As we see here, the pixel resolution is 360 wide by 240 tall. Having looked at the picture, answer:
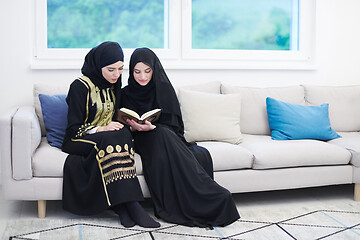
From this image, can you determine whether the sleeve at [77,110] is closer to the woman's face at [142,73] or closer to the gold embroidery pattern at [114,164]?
the gold embroidery pattern at [114,164]

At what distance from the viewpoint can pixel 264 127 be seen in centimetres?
361

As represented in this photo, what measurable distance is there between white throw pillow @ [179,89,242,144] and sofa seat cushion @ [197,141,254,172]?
0.24 metres

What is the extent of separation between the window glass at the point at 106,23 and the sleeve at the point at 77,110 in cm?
103

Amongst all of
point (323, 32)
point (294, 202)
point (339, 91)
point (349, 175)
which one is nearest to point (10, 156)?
point (294, 202)

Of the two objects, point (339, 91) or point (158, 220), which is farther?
point (339, 91)

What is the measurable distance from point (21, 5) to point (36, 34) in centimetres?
24

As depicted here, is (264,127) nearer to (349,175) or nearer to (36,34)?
(349,175)

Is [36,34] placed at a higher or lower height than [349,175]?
higher

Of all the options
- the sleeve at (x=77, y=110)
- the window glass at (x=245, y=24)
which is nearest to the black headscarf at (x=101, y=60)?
the sleeve at (x=77, y=110)

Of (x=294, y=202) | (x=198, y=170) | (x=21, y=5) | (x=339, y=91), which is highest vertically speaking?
(x=21, y=5)

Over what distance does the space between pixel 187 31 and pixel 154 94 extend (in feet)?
3.43

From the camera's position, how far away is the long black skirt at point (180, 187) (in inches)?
102

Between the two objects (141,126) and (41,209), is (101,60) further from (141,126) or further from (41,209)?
(41,209)

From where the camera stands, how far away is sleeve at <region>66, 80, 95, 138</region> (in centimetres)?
274
